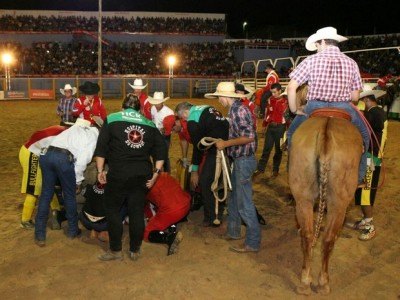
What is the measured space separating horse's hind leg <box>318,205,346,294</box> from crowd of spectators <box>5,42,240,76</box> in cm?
3246

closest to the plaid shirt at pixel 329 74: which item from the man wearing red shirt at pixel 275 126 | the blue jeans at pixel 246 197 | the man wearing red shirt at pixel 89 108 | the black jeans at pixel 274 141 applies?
the blue jeans at pixel 246 197

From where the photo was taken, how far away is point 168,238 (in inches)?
202

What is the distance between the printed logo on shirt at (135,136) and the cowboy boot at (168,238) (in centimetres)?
119

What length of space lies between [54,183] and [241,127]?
2282 millimetres

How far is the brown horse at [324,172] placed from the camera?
390cm

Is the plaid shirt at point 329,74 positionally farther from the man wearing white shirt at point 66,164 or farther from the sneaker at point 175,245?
the man wearing white shirt at point 66,164

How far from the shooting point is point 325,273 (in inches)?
166

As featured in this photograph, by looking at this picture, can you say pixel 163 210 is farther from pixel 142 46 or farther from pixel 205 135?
pixel 142 46

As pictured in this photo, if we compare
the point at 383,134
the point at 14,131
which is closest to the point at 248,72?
the point at 14,131

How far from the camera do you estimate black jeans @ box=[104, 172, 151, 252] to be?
4.60 meters

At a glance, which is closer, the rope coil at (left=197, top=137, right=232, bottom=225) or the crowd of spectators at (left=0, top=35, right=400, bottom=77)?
the rope coil at (left=197, top=137, right=232, bottom=225)

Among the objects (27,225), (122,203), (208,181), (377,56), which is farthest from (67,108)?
(377,56)

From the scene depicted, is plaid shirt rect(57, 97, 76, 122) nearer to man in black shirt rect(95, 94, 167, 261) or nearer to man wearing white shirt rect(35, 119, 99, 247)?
man wearing white shirt rect(35, 119, 99, 247)

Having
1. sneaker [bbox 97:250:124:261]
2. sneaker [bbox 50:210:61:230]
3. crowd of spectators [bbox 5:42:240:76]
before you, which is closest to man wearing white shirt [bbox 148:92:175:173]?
sneaker [bbox 50:210:61:230]
